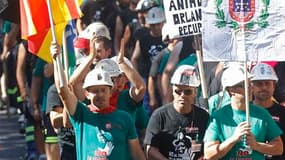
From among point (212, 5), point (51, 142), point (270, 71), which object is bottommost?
point (51, 142)

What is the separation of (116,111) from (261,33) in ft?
4.56

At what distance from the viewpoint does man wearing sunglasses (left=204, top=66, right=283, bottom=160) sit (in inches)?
396

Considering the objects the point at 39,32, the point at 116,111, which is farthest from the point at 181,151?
the point at 39,32

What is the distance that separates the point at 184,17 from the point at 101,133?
175 centimetres

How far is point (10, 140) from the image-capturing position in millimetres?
17344

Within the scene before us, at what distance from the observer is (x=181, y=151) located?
10.8 metres

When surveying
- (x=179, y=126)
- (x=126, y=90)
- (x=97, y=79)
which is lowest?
(x=179, y=126)

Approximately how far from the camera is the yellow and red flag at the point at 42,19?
10980mm

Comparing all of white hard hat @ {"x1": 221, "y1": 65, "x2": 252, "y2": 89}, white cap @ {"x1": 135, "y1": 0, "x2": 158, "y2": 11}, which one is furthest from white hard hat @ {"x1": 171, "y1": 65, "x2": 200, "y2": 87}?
white cap @ {"x1": 135, "y1": 0, "x2": 158, "y2": 11}

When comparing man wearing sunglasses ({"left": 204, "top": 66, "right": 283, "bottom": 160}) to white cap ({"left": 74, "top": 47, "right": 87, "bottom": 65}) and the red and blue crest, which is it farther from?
white cap ({"left": 74, "top": 47, "right": 87, "bottom": 65})

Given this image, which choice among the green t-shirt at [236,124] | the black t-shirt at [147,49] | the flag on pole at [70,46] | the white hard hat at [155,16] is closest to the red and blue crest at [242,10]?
the green t-shirt at [236,124]

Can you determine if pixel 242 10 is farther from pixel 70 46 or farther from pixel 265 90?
pixel 70 46

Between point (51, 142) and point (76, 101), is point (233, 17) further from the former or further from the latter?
point (51, 142)

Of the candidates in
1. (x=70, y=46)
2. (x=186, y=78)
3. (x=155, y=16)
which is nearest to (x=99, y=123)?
(x=186, y=78)
